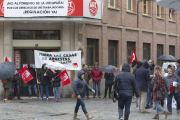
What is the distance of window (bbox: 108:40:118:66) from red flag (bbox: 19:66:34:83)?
21.0ft

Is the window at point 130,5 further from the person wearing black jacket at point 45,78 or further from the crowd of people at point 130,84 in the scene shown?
the person wearing black jacket at point 45,78

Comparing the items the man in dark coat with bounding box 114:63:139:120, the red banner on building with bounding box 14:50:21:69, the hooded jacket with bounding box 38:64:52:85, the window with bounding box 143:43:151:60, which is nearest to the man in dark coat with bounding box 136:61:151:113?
the man in dark coat with bounding box 114:63:139:120

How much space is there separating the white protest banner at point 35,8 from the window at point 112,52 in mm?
5645

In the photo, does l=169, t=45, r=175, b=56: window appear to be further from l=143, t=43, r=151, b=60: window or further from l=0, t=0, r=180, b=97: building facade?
l=143, t=43, r=151, b=60: window

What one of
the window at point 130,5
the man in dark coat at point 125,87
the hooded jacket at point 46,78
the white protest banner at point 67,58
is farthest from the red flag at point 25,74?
the man in dark coat at point 125,87

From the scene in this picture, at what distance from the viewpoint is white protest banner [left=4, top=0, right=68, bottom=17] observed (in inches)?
775

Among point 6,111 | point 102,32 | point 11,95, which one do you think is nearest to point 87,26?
point 102,32

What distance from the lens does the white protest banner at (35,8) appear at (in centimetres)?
1969

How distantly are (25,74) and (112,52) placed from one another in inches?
277

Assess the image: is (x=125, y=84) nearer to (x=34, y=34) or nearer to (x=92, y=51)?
(x=34, y=34)

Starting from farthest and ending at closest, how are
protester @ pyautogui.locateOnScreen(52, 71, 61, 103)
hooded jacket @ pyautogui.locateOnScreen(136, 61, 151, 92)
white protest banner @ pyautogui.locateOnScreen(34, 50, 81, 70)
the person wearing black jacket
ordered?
white protest banner @ pyautogui.locateOnScreen(34, 50, 81, 70)
the person wearing black jacket
protester @ pyautogui.locateOnScreen(52, 71, 61, 103)
hooded jacket @ pyautogui.locateOnScreen(136, 61, 151, 92)

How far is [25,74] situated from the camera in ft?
64.6

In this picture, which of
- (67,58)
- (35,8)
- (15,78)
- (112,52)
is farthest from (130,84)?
(112,52)

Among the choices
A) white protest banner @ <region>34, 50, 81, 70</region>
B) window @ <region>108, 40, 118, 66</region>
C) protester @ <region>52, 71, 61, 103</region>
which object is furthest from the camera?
window @ <region>108, 40, 118, 66</region>
